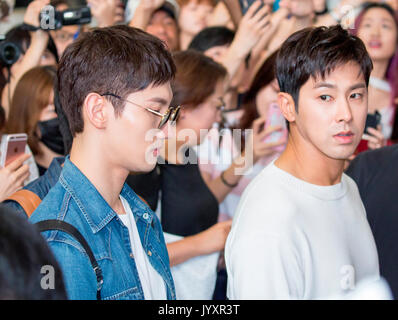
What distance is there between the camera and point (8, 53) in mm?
2744

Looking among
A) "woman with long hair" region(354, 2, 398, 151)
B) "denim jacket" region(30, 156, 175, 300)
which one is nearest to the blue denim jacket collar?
"denim jacket" region(30, 156, 175, 300)

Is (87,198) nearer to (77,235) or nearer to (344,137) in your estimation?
(77,235)

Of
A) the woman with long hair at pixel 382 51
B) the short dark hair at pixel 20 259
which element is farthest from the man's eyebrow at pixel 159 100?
the woman with long hair at pixel 382 51

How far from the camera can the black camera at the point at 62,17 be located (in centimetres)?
271

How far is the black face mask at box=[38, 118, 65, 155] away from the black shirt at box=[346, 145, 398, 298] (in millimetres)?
1388

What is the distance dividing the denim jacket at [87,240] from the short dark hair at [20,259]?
1.15 feet

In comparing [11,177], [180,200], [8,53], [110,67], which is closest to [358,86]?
[110,67]

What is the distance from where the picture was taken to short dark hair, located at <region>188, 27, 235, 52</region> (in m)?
3.21

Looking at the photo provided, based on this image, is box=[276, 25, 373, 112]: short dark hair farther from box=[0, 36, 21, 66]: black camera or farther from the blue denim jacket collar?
box=[0, 36, 21, 66]: black camera

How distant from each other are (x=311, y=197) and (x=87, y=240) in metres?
0.57
